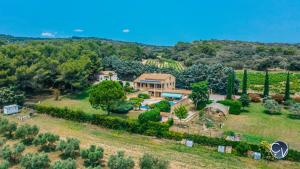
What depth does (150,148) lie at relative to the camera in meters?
28.8

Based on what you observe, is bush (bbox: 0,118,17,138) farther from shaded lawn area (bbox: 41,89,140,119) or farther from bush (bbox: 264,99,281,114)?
bush (bbox: 264,99,281,114)

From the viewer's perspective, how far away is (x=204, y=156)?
2719cm

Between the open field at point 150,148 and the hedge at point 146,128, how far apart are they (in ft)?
2.21

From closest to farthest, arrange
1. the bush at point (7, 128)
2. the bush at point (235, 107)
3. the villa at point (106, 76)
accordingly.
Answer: the bush at point (7, 128) < the bush at point (235, 107) < the villa at point (106, 76)

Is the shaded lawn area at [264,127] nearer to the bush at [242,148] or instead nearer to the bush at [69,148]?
the bush at [242,148]

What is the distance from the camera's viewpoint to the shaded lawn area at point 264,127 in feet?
106

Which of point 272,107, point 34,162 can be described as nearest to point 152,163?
point 34,162

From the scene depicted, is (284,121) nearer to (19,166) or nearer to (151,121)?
(151,121)

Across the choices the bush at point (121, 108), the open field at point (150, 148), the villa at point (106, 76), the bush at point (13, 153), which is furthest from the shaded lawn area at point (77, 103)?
the bush at point (13, 153)

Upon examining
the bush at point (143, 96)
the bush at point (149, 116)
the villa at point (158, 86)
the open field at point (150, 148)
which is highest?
the villa at point (158, 86)

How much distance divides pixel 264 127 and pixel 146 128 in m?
14.7

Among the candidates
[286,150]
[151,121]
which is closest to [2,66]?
[151,121]

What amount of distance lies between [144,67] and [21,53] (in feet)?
93.0

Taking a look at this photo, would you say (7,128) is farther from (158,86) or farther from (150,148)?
(158,86)
